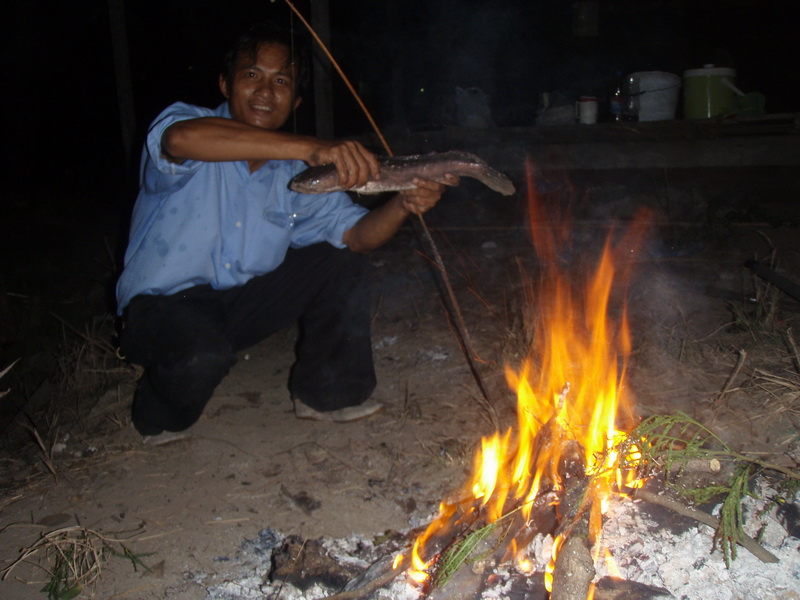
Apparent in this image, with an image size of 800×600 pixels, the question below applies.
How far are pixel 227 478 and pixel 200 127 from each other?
1.42 meters

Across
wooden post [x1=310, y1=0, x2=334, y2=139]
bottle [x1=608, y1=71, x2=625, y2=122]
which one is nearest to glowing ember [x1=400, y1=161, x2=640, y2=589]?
bottle [x1=608, y1=71, x2=625, y2=122]

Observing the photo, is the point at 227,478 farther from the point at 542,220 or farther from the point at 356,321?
the point at 542,220

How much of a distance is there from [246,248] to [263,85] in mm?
697

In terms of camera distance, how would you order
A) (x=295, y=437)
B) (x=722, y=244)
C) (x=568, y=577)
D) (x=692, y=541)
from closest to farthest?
(x=568, y=577), (x=692, y=541), (x=295, y=437), (x=722, y=244)

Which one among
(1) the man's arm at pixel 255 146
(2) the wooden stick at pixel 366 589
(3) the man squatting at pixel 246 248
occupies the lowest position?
(2) the wooden stick at pixel 366 589

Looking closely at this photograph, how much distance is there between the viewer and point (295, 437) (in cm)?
298

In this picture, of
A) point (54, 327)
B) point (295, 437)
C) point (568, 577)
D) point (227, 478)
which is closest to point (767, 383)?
point (568, 577)

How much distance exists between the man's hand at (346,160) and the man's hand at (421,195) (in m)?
0.23

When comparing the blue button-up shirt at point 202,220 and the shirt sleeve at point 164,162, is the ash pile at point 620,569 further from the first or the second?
the shirt sleeve at point 164,162

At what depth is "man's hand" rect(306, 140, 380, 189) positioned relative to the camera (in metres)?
2.29

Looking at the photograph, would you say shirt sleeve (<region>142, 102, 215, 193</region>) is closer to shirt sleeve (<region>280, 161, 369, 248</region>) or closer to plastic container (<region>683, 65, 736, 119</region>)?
shirt sleeve (<region>280, 161, 369, 248</region>)

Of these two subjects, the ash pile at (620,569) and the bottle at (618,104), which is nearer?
the ash pile at (620,569)

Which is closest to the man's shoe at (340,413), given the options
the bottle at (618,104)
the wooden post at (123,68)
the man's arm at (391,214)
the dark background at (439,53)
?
the man's arm at (391,214)

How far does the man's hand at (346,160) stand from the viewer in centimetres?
229
